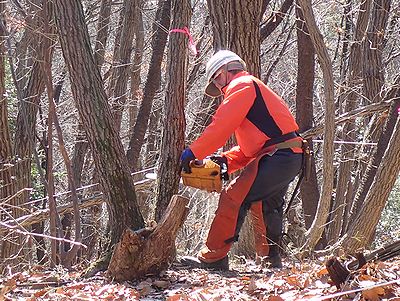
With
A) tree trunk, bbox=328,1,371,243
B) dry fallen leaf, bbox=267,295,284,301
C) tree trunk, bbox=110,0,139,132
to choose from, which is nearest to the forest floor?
dry fallen leaf, bbox=267,295,284,301

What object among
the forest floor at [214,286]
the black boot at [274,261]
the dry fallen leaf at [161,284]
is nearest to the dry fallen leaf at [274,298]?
the forest floor at [214,286]

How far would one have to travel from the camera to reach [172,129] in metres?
5.68

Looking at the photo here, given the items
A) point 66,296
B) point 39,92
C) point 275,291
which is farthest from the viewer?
point 39,92

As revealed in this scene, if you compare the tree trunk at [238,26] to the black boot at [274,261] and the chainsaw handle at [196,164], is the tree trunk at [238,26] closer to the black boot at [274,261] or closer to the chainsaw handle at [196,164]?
the chainsaw handle at [196,164]

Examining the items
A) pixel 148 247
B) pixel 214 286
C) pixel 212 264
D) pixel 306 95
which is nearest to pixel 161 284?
pixel 148 247

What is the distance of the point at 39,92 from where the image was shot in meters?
10.3

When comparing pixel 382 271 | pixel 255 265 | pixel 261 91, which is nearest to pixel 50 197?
pixel 255 265

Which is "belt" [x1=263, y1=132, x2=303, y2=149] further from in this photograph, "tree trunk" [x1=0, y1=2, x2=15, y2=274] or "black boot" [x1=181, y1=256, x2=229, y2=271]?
"tree trunk" [x1=0, y1=2, x2=15, y2=274]

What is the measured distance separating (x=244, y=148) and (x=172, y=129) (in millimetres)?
631

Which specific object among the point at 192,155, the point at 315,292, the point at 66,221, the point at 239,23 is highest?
the point at 239,23

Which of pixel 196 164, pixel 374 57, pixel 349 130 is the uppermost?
pixel 374 57

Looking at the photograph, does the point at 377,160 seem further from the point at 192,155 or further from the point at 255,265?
the point at 192,155

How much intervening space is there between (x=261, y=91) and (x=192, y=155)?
78 centimetres

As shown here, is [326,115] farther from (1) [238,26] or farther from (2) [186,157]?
(2) [186,157]
